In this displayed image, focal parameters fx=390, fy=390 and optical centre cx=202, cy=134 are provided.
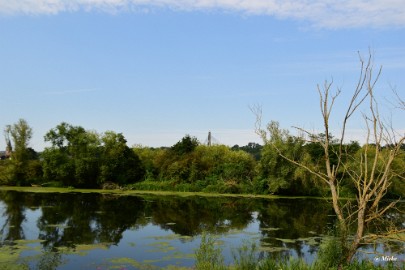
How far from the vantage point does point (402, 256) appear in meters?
12.5

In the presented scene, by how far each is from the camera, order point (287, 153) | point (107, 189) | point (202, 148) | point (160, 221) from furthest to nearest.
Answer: point (202, 148) < point (107, 189) < point (287, 153) < point (160, 221)

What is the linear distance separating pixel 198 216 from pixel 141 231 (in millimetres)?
4825

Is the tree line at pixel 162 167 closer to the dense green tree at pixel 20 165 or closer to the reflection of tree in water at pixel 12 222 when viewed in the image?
the dense green tree at pixel 20 165

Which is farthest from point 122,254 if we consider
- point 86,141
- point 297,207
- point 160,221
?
point 86,141

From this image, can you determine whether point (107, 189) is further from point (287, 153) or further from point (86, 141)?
point (287, 153)

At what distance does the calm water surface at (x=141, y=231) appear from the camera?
11281mm

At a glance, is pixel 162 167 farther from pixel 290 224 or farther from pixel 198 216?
pixel 290 224

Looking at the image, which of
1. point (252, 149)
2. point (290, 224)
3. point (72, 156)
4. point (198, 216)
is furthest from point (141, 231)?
point (252, 149)

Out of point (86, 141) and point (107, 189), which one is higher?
point (86, 141)

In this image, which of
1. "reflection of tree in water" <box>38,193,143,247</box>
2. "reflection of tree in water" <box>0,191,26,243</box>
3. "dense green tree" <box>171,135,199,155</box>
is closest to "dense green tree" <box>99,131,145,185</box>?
"dense green tree" <box>171,135,199,155</box>

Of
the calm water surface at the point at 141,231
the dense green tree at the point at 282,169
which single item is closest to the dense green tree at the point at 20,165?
the calm water surface at the point at 141,231

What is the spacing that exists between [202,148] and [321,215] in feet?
69.0

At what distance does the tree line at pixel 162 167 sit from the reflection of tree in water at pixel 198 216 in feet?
22.9

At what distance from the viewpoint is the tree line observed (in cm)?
3378
